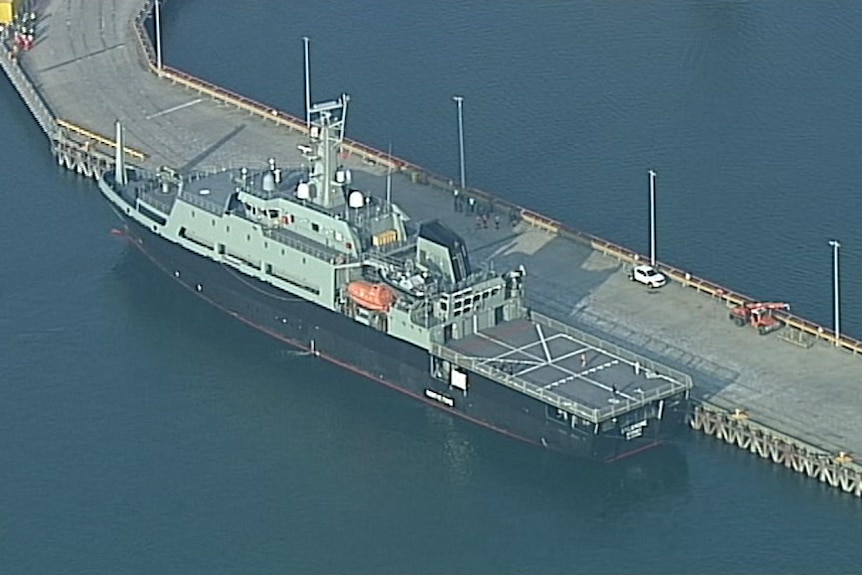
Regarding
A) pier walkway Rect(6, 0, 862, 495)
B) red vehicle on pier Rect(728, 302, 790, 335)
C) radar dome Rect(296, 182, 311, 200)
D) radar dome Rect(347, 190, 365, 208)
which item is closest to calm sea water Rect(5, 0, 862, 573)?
pier walkway Rect(6, 0, 862, 495)

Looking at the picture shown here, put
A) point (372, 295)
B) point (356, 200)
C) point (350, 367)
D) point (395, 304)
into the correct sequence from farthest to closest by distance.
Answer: point (356, 200) → point (350, 367) → point (372, 295) → point (395, 304)

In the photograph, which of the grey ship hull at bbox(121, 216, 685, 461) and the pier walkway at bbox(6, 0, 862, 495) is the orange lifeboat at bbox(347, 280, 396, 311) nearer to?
the grey ship hull at bbox(121, 216, 685, 461)

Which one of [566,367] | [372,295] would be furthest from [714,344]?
[372,295]

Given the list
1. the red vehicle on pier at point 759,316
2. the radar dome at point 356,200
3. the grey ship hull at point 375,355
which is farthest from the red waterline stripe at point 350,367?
the red vehicle on pier at point 759,316

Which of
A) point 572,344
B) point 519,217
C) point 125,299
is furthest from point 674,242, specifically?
point 125,299

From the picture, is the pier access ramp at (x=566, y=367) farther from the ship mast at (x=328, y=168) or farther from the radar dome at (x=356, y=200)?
the ship mast at (x=328, y=168)

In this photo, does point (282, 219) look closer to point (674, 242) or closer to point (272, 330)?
point (272, 330)

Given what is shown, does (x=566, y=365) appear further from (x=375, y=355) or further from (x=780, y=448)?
(x=780, y=448)
